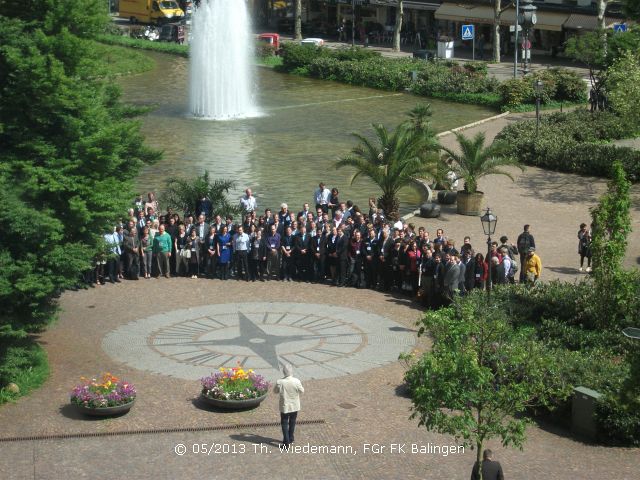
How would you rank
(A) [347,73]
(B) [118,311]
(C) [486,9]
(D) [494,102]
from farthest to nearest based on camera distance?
1. (C) [486,9]
2. (A) [347,73]
3. (D) [494,102]
4. (B) [118,311]

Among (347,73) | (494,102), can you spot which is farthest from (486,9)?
(494,102)

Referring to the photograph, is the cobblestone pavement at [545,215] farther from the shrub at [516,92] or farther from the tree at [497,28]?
the tree at [497,28]

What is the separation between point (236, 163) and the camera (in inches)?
1614

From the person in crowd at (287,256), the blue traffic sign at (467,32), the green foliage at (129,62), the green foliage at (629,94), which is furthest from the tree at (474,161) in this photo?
the blue traffic sign at (467,32)

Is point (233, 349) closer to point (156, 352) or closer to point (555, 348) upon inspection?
point (156, 352)

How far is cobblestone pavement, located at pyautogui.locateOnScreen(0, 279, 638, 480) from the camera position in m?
17.2

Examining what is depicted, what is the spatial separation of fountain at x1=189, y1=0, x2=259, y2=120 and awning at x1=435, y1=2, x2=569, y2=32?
878 inches

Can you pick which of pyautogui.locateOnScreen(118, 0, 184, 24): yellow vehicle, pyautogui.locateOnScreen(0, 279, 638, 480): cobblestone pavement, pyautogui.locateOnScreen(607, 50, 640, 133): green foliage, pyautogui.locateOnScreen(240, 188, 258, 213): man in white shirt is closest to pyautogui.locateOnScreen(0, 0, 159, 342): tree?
pyautogui.locateOnScreen(0, 279, 638, 480): cobblestone pavement

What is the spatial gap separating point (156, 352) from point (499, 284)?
7.88 meters

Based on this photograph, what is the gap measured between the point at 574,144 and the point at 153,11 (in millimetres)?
51485

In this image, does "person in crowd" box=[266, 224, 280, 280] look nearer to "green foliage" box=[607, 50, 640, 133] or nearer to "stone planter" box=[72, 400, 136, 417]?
"stone planter" box=[72, 400, 136, 417]

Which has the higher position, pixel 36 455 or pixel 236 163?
pixel 236 163

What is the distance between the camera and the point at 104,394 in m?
19.0

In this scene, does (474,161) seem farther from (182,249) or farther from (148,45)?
(148,45)
